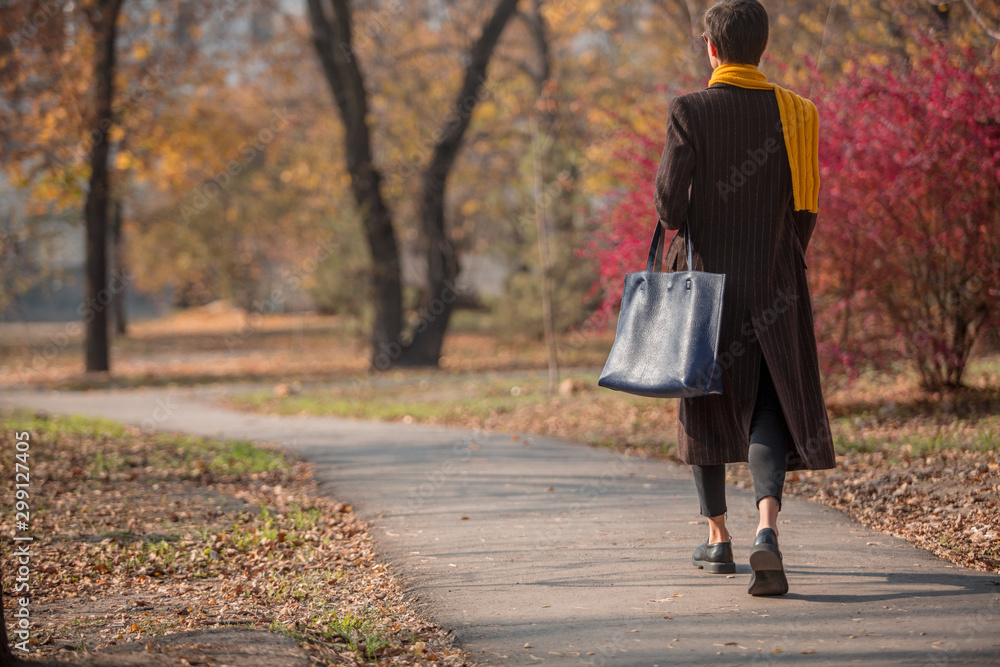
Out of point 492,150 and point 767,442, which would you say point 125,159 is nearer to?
point 492,150

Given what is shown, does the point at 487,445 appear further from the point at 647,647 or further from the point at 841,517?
the point at 647,647

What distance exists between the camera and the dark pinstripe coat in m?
3.37

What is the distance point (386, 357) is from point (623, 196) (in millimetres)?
8184

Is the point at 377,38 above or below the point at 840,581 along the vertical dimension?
above

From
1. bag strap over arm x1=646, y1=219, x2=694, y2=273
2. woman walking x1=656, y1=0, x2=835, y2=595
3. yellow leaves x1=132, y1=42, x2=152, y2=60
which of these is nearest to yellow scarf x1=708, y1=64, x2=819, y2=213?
woman walking x1=656, y1=0, x2=835, y2=595

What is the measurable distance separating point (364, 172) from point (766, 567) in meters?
12.9

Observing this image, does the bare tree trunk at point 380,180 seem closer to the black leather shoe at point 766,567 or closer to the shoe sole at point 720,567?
the shoe sole at point 720,567

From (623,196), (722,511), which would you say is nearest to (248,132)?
(623,196)

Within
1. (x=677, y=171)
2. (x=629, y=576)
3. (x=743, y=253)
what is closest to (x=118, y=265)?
(x=629, y=576)

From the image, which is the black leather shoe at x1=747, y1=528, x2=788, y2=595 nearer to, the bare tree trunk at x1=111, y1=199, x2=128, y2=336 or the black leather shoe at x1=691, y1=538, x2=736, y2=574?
the black leather shoe at x1=691, y1=538, x2=736, y2=574

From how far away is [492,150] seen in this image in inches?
880

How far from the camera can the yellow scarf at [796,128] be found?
3424 mm

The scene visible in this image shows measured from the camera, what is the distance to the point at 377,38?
18.1m

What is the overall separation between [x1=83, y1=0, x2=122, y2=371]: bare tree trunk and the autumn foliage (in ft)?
35.3
